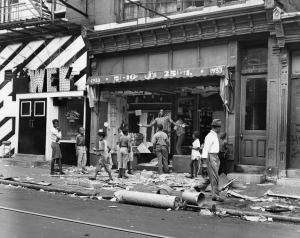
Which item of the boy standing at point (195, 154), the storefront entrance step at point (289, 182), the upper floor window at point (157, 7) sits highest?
the upper floor window at point (157, 7)

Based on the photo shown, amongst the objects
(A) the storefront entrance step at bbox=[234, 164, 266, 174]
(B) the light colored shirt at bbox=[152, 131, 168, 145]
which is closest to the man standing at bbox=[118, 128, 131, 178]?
(B) the light colored shirt at bbox=[152, 131, 168, 145]

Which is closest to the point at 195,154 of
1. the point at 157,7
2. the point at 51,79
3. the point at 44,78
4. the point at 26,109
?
the point at 157,7

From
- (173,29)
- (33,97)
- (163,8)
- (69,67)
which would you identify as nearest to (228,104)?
(173,29)

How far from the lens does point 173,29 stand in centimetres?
1599

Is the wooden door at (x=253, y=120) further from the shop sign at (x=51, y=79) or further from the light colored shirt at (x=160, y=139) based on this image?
the shop sign at (x=51, y=79)

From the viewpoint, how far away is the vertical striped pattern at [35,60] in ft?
63.3

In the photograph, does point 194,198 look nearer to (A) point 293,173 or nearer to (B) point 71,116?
(A) point 293,173

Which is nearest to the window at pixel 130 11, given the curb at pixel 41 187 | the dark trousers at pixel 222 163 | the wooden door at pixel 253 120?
the wooden door at pixel 253 120

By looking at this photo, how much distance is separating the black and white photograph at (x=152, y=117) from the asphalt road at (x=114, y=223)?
0.04m

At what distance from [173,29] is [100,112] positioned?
17.1 ft

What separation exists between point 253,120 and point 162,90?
4.25m

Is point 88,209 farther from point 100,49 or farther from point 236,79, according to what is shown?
point 100,49

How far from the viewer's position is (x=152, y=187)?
1280cm

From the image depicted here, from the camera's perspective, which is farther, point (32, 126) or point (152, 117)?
point (32, 126)
